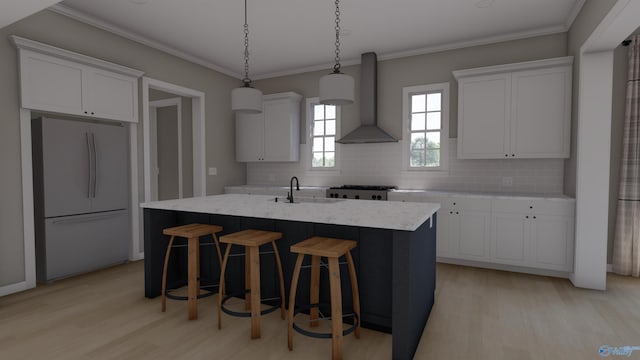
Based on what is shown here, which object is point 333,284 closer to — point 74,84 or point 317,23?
point 317,23

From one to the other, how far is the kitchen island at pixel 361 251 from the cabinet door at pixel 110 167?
1136mm

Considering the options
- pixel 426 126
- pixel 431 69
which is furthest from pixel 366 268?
pixel 431 69

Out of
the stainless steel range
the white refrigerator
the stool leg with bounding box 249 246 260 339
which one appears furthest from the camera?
the stainless steel range

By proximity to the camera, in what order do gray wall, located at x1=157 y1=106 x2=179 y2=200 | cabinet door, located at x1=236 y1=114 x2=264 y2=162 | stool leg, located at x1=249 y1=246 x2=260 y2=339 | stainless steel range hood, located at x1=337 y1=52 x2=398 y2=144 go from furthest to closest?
1. gray wall, located at x1=157 y1=106 x2=179 y2=200
2. cabinet door, located at x1=236 y1=114 x2=264 y2=162
3. stainless steel range hood, located at x1=337 y1=52 x2=398 y2=144
4. stool leg, located at x1=249 y1=246 x2=260 y2=339

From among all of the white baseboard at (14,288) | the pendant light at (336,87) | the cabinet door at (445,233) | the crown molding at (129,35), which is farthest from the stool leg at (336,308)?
the crown molding at (129,35)

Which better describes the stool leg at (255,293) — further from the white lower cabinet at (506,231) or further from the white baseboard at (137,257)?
the white baseboard at (137,257)

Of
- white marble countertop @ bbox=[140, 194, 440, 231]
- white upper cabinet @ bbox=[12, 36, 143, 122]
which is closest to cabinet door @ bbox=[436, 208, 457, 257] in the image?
white marble countertop @ bbox=[140, 194, 440, 231]

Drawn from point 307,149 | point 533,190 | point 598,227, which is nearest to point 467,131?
point 533,190

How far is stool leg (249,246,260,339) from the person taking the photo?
7.66 feet

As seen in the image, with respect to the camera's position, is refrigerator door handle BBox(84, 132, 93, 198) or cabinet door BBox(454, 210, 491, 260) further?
cabinet door BBox(454, 210, 491, 260)

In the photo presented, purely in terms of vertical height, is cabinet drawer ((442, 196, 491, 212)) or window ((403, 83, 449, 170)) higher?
window ((403, 83, 449, 170))

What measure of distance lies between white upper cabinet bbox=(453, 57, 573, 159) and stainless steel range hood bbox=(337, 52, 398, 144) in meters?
1.11

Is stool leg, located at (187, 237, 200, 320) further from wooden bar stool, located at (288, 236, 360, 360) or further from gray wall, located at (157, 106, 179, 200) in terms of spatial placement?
gray wall, located at (157, 106, 179, 200)

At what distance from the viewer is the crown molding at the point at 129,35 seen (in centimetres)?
352
